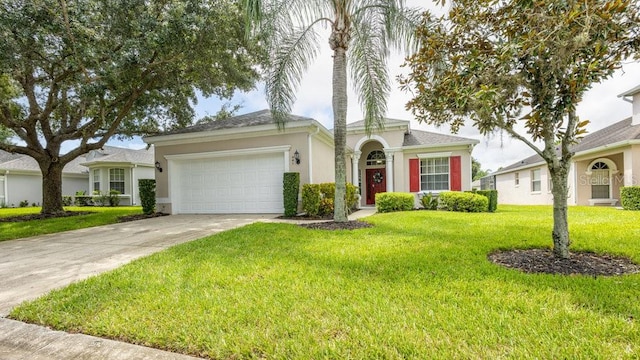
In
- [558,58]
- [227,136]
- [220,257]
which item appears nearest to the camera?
[558,58]

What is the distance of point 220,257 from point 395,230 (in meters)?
3.85

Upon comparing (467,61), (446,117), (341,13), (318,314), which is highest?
(341,13)

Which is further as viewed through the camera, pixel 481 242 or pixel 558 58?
pixel 481 242

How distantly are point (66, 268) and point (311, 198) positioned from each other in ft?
20.4

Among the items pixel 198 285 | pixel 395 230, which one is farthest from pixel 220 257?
pixel 395 230

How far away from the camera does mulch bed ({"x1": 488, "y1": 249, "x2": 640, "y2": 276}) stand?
352cm

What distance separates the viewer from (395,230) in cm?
652

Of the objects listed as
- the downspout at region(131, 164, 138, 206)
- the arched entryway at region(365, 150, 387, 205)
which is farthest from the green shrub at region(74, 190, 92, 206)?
the arched entryway at region(365, 150, 387, 205)

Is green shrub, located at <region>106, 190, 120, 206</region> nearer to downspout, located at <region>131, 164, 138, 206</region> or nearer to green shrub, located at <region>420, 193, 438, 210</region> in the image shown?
downspout, located at <region>131, 164, 138, 206</region>

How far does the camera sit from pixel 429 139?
1508 cm

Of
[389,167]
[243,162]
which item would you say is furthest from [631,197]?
[243,162]

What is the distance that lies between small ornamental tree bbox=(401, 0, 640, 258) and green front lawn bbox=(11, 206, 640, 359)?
1803 mm

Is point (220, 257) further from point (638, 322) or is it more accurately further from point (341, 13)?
point (341, 13)

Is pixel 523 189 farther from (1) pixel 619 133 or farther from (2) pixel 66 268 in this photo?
(2) pixel 66 268
